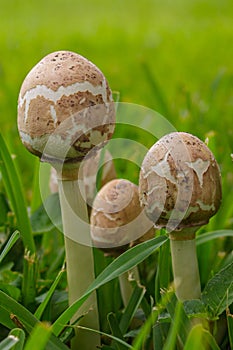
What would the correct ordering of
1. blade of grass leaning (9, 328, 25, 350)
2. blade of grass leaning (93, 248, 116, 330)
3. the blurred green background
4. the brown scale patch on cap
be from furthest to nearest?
the blurred green background < blade of grass leaning (93, 248, 116, 330) < the brown scale patch on cap < blade of grass leaning (9, 328, 25, 350)

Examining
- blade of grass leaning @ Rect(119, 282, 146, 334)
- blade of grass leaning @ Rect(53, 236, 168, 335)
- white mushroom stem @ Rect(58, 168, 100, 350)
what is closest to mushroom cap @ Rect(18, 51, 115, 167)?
white mushroom stem @ Rect(58, 168, 100, 350)

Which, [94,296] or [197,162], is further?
[94,296]

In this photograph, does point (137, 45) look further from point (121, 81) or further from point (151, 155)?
point (151, 155)

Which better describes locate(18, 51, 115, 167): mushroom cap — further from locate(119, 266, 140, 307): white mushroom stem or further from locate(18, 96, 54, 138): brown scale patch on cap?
locate(119, 266, 140, 307): white mushroom stem

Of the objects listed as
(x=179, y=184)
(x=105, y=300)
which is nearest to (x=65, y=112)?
(x=179, y=184)

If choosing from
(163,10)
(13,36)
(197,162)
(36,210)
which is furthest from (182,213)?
(163,10)

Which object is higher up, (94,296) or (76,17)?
(94,296)
